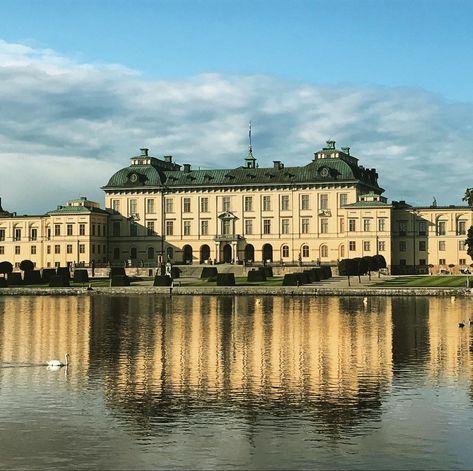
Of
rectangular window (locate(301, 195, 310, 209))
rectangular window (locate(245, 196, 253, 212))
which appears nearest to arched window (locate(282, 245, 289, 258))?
rectangular window (locate(301, 195, 310, 209))

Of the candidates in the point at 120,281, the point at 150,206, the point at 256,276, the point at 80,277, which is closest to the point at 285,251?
the point at 150,206

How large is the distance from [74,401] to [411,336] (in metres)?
18.8

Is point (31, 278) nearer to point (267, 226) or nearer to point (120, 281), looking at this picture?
point (120, 281)

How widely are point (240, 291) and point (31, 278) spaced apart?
87.5 ft

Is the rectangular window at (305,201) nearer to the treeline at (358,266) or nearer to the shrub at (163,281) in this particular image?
the treeline at (358,266)

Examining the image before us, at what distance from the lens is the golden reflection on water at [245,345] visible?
25219mm

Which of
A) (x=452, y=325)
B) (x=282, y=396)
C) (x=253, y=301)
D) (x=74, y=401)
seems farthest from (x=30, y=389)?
(x=253, y=301)

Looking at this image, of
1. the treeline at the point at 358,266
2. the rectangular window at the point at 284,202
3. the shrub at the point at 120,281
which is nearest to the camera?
the shrub at the point at 120,281

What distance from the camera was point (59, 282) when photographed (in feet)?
277

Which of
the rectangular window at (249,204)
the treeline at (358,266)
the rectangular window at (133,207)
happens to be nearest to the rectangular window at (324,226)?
the rectangular window at (249,204)

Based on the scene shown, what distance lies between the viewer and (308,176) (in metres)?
114

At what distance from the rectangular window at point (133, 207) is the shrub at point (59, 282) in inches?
1365

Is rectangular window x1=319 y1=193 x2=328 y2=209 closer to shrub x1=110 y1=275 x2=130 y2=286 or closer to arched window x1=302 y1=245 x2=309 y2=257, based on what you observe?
arched window x1=302 y1=245 x2=309 y2=257

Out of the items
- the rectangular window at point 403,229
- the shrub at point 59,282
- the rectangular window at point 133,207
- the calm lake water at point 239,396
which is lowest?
the calm lake water at point 239,396
